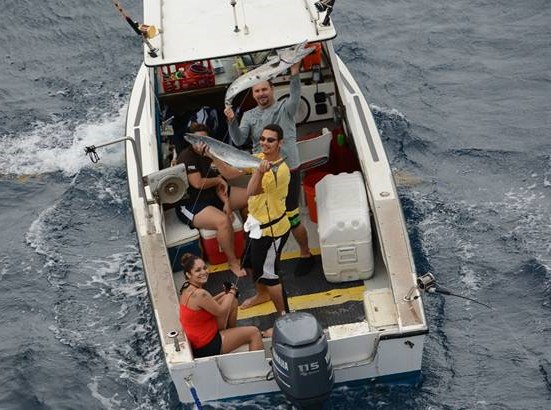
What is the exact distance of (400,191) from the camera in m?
11.2

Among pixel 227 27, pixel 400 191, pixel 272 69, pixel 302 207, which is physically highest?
pixel 227 27

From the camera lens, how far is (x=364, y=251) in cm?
852

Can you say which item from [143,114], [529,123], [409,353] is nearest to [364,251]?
[409,353]

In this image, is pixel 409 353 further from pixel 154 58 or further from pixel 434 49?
pixel 434 49

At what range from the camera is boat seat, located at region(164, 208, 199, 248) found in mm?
8961

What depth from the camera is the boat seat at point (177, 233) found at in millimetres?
8961

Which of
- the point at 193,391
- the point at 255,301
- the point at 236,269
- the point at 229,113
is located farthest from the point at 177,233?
the point at 193,391

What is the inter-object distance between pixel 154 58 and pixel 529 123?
5773 millimetres

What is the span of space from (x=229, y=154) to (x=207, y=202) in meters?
1.37

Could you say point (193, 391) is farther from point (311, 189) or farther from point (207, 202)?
point (311, 189)

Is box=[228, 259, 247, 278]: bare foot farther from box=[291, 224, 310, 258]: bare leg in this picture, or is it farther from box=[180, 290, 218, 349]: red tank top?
box=[180, 290, 218, 349]: red tank top

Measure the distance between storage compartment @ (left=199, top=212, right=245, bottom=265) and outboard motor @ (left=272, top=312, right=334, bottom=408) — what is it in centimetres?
210

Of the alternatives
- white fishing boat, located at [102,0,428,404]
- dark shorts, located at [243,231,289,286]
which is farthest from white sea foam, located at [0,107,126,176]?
dark shorts, located at [243,231,289,286]

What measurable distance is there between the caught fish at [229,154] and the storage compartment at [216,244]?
1.15m
